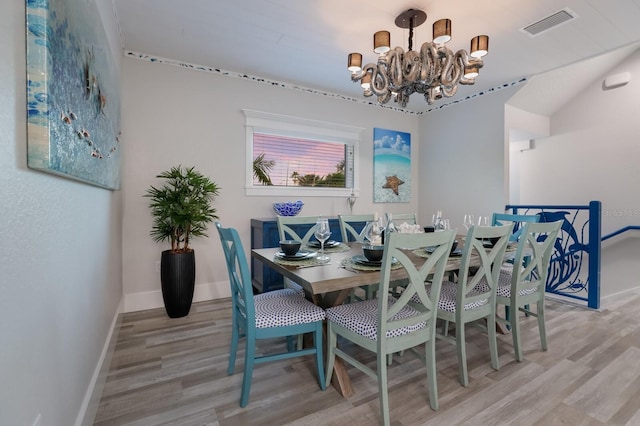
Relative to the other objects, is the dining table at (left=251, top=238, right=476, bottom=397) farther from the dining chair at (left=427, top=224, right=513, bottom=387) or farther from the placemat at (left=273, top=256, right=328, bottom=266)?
the dining chair at (left=427, top=224, right=513, bottom=387)

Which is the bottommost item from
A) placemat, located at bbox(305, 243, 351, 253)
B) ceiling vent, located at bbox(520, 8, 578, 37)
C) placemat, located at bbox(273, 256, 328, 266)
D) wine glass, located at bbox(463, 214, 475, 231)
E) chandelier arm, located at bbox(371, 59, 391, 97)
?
placemat, located at bbox(273, 256, 328, 266)

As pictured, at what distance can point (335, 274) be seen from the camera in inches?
62.9

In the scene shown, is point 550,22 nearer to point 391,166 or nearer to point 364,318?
point 391,166

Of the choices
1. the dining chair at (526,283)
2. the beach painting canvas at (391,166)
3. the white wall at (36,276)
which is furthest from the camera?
the beach painting canvas at (391,166)

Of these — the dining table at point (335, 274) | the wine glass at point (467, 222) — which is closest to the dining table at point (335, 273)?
the dining table at point (335, 274)

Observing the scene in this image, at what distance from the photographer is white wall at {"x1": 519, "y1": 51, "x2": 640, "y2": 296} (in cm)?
409

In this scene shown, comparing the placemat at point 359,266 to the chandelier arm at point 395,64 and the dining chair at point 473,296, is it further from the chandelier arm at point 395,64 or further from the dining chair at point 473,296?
the chandelier arm at point 395,64

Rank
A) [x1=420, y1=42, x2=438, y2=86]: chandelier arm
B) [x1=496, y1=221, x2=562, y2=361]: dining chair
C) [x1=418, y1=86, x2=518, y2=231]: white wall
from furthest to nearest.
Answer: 1. [x1=418, y1=86, x2=518, y2=231]: white wall
2. [x1=420, y1=42, x2=438, y2=86]: chandelier arm
3. [x1=496, y1=221, x2=562, y2=361]: dining chair

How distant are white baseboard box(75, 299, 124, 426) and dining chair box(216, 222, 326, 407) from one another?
0.71 metres

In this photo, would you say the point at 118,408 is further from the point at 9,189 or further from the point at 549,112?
the point at 549,112

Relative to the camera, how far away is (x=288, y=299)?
1.96 m

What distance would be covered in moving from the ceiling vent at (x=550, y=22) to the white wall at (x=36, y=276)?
338cm

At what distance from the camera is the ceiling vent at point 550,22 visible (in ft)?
8.02

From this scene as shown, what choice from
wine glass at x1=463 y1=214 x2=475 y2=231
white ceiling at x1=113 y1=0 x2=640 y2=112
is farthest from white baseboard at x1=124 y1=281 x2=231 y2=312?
wine glass at x1=463 y1=214 x2=475 y2=231
